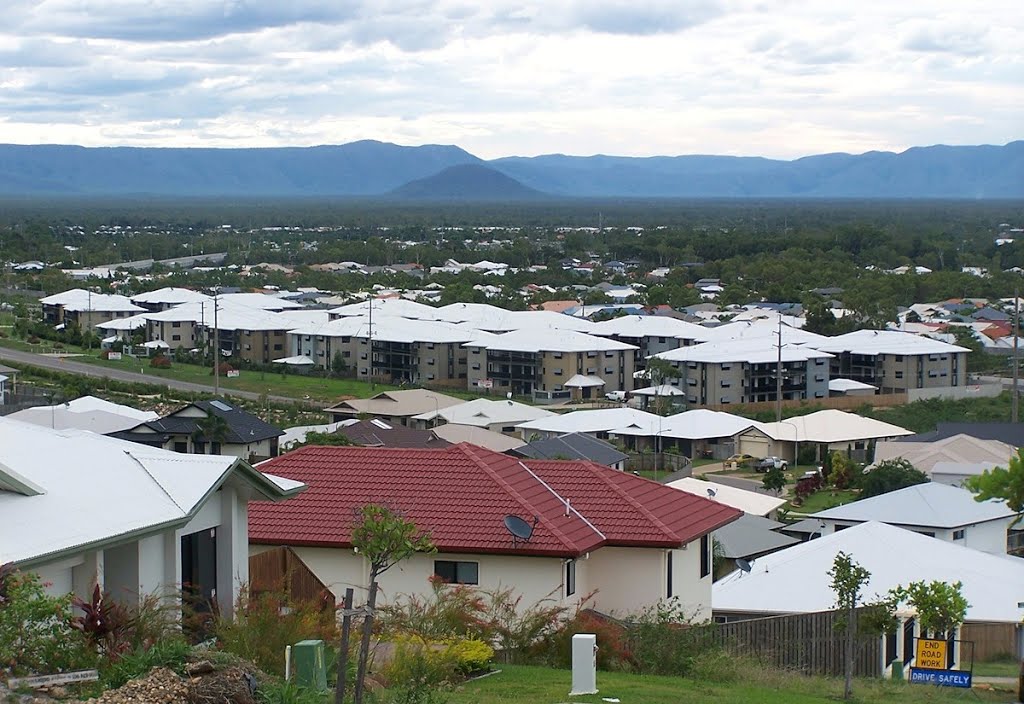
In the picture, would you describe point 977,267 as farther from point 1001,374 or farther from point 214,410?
point 214,410

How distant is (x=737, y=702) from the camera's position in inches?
498

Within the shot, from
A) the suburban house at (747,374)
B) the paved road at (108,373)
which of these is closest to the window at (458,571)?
the paved road at (108,373)

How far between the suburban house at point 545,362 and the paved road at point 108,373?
39.1 feet

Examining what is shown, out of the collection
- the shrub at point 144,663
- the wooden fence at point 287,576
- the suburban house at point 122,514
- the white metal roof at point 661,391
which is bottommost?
the white metal roof at point 661,391

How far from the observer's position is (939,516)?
→ 31328 millimetres

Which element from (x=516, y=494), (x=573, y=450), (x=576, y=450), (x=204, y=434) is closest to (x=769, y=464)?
(x=576, y=450)

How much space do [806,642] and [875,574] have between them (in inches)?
232

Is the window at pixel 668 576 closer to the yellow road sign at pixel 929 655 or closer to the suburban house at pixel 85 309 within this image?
the yellow road sign at pixel 929 655

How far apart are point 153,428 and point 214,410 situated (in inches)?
79.1

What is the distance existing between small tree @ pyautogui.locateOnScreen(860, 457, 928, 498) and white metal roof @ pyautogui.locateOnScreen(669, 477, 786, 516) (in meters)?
3.34

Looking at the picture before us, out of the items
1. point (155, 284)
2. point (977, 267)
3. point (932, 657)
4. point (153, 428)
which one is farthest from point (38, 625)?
point (977, 267)

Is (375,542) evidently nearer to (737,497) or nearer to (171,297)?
(737,497)

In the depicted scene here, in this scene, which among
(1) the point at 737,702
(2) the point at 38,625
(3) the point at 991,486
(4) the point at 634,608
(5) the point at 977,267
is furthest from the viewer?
(5) the point at 977,267

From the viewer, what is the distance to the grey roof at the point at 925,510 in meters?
31.1
